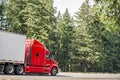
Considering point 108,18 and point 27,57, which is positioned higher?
point 108,18

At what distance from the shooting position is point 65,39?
6988 cm

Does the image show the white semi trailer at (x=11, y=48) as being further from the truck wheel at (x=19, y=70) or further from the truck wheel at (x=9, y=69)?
the truck wheel at (x=19, y=70)

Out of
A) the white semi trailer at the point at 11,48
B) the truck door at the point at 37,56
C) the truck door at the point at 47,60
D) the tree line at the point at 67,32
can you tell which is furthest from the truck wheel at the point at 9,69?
the tree line at the point at 67,32

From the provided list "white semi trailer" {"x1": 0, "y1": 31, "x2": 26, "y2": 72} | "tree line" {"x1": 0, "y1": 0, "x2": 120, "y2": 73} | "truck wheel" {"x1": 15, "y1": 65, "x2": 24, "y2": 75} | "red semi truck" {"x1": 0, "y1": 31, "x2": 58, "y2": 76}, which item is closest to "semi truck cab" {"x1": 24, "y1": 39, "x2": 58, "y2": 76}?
"red semi truck" {"x1": 0, "y1": 31, "x2": 58, "y2": 76}

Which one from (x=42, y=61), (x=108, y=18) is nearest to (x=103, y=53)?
(x=42, y=61)

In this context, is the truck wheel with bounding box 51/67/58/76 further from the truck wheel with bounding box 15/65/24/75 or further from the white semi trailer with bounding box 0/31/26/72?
the white semi trailer with bounding box 0/31/26/72

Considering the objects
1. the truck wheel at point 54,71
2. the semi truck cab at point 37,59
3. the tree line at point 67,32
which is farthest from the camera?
the tree line at point 67,32

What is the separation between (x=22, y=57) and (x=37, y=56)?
212 cm

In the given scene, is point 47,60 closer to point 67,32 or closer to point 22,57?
point 22,57

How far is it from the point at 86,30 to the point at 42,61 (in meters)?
37.5

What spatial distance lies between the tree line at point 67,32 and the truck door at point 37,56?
84.3 feet

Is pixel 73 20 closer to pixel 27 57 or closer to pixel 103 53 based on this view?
pixel 103 53

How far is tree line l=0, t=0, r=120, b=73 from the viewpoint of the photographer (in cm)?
6300

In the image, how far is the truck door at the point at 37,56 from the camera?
34.6 m
